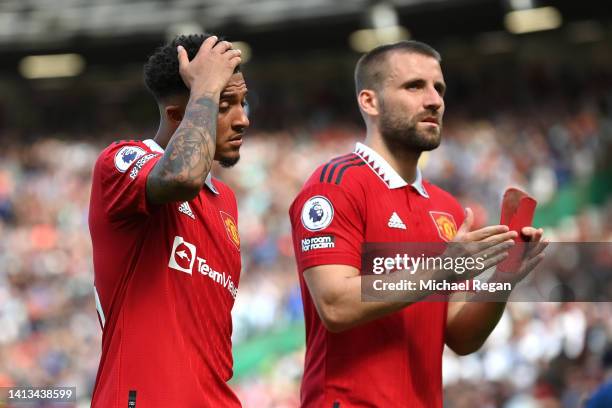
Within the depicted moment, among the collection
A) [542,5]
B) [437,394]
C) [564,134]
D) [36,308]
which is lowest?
[437,394]

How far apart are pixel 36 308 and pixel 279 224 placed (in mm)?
4071

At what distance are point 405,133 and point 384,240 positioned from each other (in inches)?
19.3

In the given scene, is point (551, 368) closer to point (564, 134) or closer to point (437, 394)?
point (437, 394)

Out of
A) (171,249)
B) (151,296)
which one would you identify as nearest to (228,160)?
(171,249)

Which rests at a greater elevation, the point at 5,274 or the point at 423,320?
the point at 5,274

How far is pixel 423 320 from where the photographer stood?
3.99m

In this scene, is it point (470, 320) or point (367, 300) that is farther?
point (470, 320)

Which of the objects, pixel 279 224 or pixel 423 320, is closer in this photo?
pixel 423 320

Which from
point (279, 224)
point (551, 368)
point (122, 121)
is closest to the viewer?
point (551, 368)

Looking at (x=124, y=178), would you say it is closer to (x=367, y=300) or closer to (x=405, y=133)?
(x=367, y=300)

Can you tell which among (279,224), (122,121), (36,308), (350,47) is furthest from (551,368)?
(122,121)

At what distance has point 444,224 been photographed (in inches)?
166

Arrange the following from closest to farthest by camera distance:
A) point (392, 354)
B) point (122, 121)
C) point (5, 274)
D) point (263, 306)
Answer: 1. point (392, 354)
2. point (263, 306)
3. point (5, 274)
4. point (122, 121)

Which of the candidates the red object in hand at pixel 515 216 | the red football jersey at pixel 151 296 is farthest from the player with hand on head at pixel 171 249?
the red object in hand at pixel 515 216
